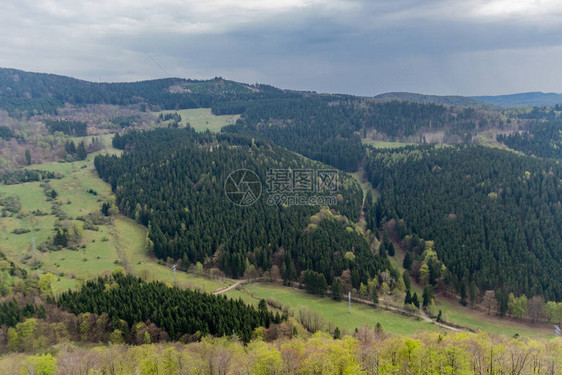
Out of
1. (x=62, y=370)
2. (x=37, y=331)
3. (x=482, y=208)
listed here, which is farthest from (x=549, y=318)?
(x=37, y=331)

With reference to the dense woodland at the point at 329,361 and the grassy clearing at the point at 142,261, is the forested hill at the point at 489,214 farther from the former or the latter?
the grassy clearing at the point at 142,261

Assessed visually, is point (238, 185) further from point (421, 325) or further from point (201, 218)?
point (421, 325)

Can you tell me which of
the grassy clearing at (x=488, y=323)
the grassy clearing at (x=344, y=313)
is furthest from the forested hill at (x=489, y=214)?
the grassy clearing at (x=344, y=313)

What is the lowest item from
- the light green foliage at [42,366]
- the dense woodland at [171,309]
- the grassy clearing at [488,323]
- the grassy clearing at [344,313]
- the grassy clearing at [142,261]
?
the grassy clearing at [488,323]

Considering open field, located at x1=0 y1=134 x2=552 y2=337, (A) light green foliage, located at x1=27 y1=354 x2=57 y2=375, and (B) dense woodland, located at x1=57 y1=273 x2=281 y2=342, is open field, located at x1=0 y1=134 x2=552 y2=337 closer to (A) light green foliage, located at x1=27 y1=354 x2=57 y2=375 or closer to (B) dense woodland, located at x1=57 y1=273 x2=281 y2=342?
(B) dense woodland, located at x1=57 y1=273 x2=281 y2=342

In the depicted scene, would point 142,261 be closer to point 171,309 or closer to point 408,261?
point 171,309

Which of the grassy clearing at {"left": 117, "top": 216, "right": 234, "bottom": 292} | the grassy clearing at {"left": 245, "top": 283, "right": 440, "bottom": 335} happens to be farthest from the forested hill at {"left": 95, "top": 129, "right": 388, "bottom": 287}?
the grassy clearing at {"left": 245, "top": 283, "right": 440, "bottom": 335}
